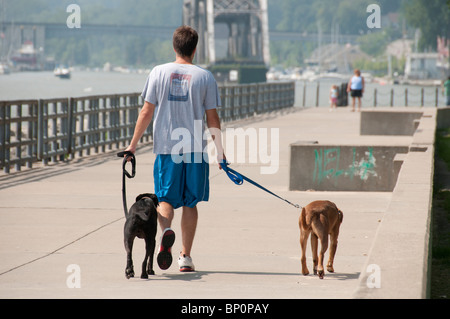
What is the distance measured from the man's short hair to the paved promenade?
1685 millimetres

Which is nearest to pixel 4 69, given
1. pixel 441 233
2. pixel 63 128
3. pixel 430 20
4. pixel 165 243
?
pixel 430 20

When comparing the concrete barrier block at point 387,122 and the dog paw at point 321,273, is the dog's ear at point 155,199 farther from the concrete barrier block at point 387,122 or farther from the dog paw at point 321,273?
the concrete barrier block at point 387,122

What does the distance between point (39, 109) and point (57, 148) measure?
1.04 m

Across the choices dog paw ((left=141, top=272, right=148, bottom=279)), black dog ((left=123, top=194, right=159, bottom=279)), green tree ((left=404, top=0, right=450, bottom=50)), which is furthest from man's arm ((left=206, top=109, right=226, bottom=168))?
green tree ((left=404, top=0, right=450, bottom=50))

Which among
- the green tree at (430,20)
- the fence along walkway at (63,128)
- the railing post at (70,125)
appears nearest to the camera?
the fence along walkway at (63,128)

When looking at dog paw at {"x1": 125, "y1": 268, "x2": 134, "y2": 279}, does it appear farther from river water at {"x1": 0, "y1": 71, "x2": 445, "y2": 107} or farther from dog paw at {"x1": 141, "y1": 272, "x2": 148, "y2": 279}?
river water at {"x1": 0, "y1": 71, "x2": 445, "y2": 107}

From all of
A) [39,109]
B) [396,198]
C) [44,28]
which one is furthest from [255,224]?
[44,28]

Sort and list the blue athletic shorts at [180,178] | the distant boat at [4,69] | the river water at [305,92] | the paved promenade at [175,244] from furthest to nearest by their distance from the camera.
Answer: the distant boat at [4,69]
the river water at [305,92]
the blue athletic shorts at [180,178]
the paved promenade at [175,244]

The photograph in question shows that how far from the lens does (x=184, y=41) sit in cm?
657

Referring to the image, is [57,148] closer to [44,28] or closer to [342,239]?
[342,239]

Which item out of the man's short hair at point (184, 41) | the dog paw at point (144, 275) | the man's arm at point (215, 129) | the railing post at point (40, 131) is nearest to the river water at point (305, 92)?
the railing post at point (40, 131)

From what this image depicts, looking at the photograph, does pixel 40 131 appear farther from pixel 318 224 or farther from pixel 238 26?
pixel 238 26

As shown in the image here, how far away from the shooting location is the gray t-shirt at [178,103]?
21.5 feet

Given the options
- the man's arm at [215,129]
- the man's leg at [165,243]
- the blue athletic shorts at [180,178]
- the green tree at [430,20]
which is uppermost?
the green tree at [430,20]
